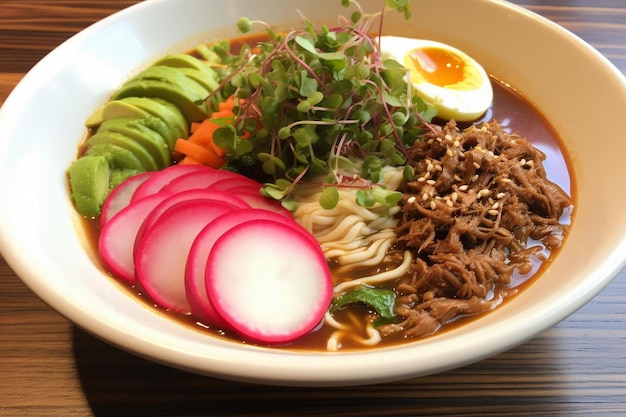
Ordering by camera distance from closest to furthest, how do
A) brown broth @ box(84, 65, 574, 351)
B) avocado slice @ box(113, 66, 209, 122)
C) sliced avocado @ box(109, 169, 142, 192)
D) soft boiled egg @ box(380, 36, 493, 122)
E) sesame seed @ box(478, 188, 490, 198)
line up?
brown broth @ box(84, 65, 574, 351), sesame seed @ box(478, 188, 490, 198), sliced avocado @ box(109, 169, 142, 192), avocado slice @ box(113, 66, 209, 122), soft boiled egg @ box(380, 36, 493, 122)

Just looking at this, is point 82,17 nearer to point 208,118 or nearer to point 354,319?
point 208,118

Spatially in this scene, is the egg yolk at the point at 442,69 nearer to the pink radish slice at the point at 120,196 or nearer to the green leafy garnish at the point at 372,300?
the green leafy garnish at the point at 372,300

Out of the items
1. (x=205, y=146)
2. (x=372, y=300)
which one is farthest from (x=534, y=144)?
(x=205, y=146)

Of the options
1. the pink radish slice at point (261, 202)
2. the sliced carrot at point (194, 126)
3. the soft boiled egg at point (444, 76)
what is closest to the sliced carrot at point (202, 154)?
the sliced carrot at point (194, 126)

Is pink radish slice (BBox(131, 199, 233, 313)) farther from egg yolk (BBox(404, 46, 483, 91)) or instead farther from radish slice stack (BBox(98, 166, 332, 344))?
egg yolk (BBox(404, 46, 483, 91))

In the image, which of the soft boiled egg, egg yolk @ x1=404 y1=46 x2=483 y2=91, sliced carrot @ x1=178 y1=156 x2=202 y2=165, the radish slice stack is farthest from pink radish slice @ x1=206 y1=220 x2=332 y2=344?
egg yolk @ x1=404 y1=46 x2=483 y2=91

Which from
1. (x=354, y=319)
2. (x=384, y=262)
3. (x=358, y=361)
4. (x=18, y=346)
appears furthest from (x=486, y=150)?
(x=18, y=346)
